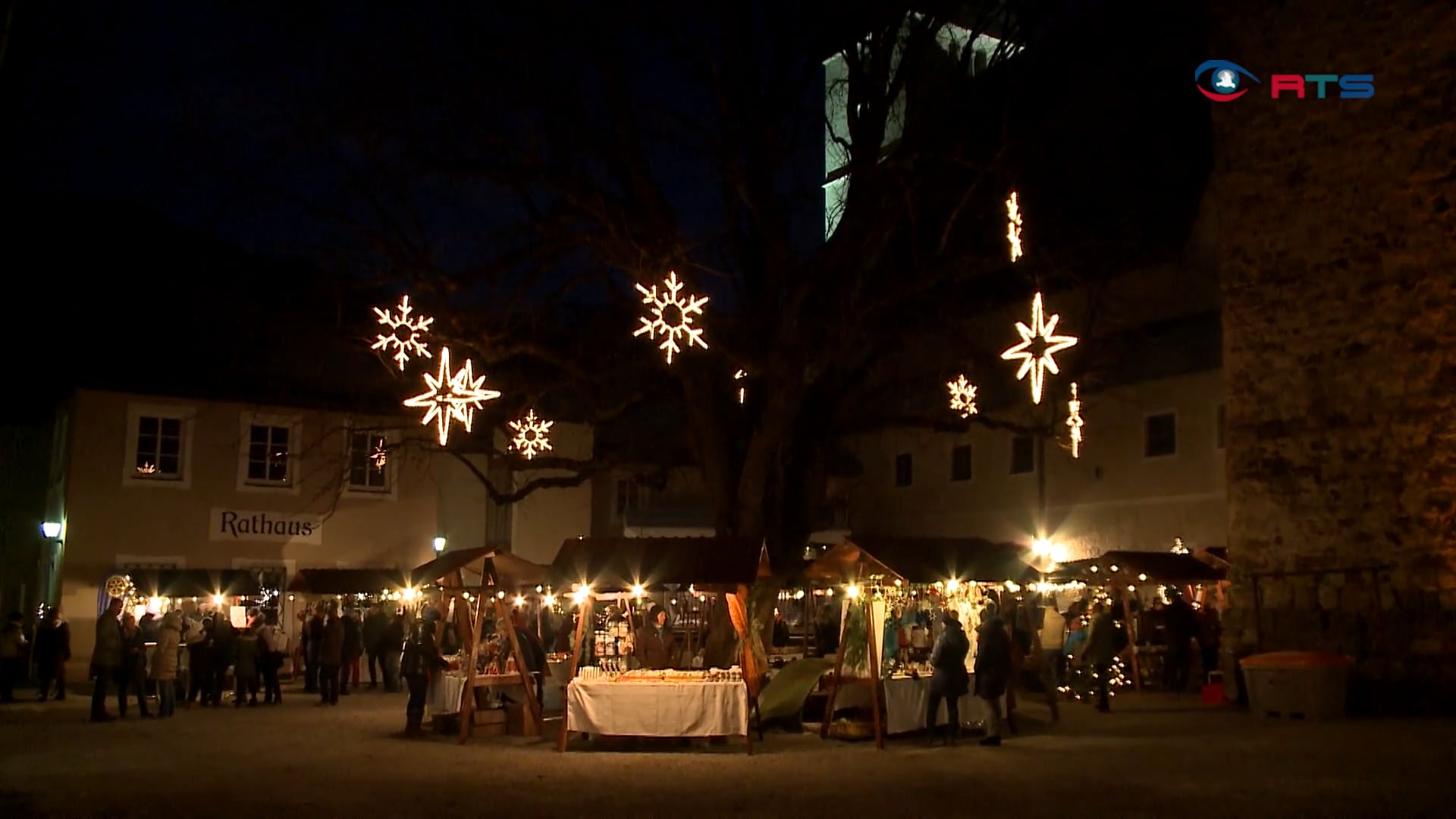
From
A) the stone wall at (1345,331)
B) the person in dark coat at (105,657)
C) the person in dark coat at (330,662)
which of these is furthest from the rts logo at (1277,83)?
the person in dark coat at (105,657)

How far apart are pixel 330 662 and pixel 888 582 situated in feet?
33.0

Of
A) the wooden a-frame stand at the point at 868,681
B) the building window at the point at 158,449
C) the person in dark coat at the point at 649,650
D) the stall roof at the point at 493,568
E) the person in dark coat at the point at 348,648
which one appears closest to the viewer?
the wooden a-frame stand at the point at 868,681

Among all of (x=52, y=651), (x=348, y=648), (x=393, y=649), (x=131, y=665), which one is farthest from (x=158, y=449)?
(x=131, y=665)

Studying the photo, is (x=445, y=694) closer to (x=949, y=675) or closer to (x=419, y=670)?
(x=419, y=670)

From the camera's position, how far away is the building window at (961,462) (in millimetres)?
35062

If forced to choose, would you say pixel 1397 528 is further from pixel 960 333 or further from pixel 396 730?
pixel 396 730

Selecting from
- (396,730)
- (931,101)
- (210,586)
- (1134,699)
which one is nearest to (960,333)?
(931,101)

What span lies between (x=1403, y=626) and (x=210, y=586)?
20.4 metres

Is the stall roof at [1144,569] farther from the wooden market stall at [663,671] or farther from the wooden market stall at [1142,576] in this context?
the wooden market stall at [663,671]

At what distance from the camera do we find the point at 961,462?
35406 millimetres

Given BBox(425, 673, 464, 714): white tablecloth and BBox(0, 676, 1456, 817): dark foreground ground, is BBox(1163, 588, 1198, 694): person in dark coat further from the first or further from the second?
BBox(425, 673, 464, 714): white tablecloth

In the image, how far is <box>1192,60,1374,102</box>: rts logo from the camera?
18.0 metres

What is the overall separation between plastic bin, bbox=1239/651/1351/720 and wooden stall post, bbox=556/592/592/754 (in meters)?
8.62

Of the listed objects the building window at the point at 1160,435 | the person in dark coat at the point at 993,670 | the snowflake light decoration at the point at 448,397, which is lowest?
the person in dark coat at the point at 993,670
